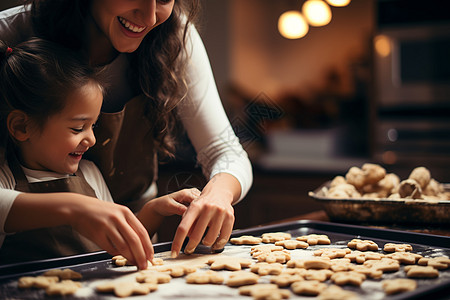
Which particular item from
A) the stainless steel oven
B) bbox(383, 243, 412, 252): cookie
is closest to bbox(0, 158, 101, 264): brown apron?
bbox(383, 243, 412, 252): cookie

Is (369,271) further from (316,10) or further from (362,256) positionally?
(316,10)

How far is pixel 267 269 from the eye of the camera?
92 centimetres

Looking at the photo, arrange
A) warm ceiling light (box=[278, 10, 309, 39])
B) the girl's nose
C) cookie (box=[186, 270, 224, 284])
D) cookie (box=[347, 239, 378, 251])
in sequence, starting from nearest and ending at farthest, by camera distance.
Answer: cookie (box=[186, 270, 224, 284])
cookie (box=[347, 239, 378, 251])
the girl's nose
warm ceiling light (box=[278, 10, 309, 39])

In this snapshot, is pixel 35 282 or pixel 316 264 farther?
pixel 316 264

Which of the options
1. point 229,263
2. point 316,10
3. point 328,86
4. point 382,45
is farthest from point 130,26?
point 328,86

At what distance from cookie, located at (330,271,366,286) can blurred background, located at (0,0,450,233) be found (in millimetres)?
1487

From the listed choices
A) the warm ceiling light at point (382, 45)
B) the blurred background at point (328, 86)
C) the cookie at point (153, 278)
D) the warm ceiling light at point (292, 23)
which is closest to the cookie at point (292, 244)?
the cookie at point (153, 278)

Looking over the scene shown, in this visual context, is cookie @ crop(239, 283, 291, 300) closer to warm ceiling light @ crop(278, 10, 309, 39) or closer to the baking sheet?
the baking sheet

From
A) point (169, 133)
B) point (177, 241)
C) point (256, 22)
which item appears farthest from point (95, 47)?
point (256, 22)

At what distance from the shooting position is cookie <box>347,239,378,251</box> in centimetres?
108

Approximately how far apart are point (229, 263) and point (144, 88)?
0.62 metres

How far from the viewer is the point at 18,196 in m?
0.93

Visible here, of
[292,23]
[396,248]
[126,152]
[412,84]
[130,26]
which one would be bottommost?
[396,248]

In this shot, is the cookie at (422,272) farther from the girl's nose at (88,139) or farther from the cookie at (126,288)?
the girl's nose at (88,139)
